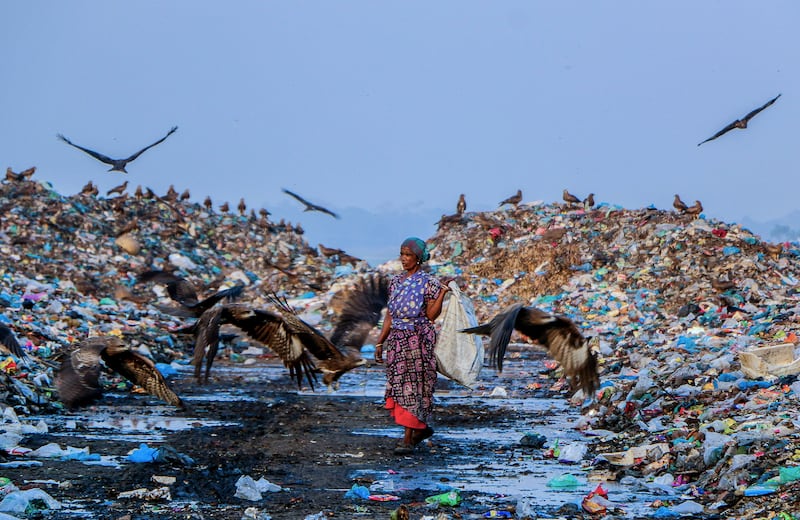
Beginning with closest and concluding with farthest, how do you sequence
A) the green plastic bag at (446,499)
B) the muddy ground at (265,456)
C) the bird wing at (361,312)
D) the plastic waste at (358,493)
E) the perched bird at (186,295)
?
the muddy ground at (265,456), the green plastic bag at (446,499), the plastic waste at (358,493), the bird wing at (361,312), the perched bird at (186,295)

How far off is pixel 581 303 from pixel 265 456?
36.0 ft

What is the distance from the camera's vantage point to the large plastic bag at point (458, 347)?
716 centimetres

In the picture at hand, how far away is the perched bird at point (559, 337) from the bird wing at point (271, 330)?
1372mm

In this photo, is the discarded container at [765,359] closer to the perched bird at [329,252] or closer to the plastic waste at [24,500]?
the plastic waste at [24,500]

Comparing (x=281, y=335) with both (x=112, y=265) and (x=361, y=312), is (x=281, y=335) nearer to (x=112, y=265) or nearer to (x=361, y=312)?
(x=361, y=312)

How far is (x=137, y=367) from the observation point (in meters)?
7.21

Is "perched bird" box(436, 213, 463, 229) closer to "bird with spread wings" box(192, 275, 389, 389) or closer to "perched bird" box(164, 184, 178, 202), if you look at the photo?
"perched bird" box(164, 184, 178, 202)

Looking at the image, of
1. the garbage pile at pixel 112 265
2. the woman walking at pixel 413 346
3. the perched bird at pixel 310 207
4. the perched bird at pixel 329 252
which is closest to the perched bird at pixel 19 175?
→ the garbage pile at pixel 112 265

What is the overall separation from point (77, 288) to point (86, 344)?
1053 cm

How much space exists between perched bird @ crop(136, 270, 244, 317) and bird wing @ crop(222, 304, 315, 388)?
0.85 metres

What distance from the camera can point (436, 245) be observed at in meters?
23.1

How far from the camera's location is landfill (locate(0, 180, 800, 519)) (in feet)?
18.4

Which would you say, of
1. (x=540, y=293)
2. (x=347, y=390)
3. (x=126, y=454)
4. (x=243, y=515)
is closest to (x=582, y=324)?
(x=540, y=293)

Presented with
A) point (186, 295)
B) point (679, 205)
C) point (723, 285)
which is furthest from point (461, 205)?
point (186, 295)
